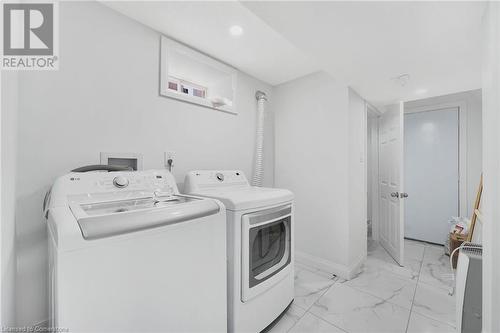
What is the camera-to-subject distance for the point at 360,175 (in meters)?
2.41

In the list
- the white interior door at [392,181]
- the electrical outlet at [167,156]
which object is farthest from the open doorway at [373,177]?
the electrical outlet at [167,156]

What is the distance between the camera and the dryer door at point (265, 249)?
4.19ft

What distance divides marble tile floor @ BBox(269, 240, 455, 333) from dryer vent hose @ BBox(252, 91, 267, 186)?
1.12 metres

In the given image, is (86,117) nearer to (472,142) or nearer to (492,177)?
(492,177)

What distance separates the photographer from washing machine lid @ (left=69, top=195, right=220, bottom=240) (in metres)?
0.76

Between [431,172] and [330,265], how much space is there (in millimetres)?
2306

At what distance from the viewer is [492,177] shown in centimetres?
90

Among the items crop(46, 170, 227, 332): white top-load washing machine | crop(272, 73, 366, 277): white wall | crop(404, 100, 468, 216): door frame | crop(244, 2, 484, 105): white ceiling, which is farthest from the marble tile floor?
crop(244, 2, 484, 105): white ceiling

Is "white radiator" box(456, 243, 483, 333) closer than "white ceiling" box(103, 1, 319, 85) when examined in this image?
Yes

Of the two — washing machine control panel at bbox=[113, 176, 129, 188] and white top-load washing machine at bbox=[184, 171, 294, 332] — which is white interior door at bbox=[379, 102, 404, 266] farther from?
washing machine control panel at bbox=[113, 176, 129, 188]

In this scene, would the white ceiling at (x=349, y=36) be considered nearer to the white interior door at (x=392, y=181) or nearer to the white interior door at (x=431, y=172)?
the white interior door at (x=392, y=181)

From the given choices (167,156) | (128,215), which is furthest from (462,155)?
(128,215)

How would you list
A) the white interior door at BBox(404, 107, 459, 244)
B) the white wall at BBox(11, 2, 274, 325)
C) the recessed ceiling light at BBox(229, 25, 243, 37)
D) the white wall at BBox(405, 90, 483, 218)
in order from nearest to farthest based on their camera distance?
the white wall at BBox(11, 2, 274, 325)
the recessed ceiling light at BBox(229, 25, 243, 37)
the white wall at BBox(405, 90, 483, 218)
the white interior door at BBox(404, 107, 459, 244)

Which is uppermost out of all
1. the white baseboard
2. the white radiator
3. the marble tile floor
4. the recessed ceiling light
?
the recessed ceiling light
